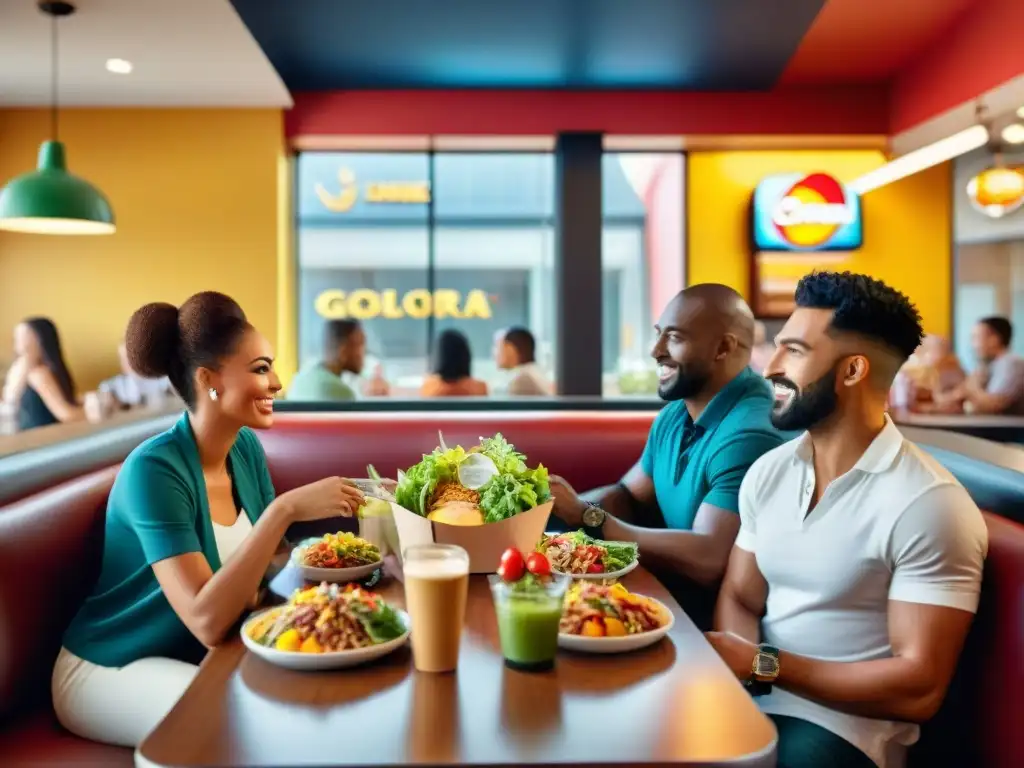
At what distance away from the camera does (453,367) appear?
216 inches

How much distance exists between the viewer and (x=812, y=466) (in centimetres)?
Answer: 188

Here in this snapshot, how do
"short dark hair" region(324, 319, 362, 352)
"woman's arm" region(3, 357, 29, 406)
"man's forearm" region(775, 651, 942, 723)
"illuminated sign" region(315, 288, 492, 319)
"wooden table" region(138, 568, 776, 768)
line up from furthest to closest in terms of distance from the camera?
"illuminated sign" region(315, 288, 492, 319)
"woman's arm" region(3, 357, 29, 406)
"short dark hair" region(324, 319, 362, 352)
"man's forearm" region(775, 651, 942, 723)
"wooden table" region(138, 568, 776, 768)

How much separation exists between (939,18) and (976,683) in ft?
18.5

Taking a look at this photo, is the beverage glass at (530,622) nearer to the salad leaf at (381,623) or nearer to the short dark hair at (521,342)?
the salad leaf at (381,623)

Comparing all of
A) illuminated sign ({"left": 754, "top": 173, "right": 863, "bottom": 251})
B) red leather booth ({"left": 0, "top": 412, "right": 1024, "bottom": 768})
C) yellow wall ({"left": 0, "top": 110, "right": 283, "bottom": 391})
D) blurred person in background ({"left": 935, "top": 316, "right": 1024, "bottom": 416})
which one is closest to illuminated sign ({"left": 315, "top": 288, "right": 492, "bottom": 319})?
→ yellow wall ({"left": 0, "top": 110, "right": 283, "bottom": 391})

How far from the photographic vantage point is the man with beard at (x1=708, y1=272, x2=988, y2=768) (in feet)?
5.25

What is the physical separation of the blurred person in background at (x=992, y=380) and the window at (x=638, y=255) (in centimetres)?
241

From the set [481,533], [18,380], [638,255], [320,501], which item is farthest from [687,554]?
[638,255]

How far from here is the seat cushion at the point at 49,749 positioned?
1770 mm

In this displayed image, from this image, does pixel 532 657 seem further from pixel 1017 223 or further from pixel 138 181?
pixel 1017 223

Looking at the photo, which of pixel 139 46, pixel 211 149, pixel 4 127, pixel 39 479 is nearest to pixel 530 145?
pixel 211 149

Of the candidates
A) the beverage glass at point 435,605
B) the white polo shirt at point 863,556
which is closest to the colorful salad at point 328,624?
the beverage glass at point 435,605

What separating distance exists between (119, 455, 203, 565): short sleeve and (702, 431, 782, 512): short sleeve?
1.23 meters

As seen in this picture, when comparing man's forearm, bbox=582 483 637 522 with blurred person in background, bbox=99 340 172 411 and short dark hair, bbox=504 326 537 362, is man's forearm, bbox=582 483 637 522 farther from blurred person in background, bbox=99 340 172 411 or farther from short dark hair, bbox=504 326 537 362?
blurred person in background, bbox=99 340 172 411
